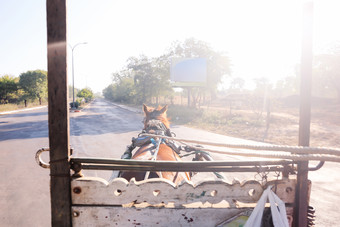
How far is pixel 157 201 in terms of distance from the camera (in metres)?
1.47

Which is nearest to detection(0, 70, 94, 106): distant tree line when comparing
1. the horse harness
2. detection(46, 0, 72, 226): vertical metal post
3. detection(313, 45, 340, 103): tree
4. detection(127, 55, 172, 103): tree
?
detection(127, 55, 172, 103): tree

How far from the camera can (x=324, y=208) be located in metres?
3.89

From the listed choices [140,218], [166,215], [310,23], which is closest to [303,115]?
[310,23]

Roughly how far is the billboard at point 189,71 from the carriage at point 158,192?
25.1 metres

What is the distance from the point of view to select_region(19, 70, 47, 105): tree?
42469 millimetres

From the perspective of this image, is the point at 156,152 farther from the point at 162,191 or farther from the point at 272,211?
the point at 272,211

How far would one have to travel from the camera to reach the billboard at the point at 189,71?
26.2 meters

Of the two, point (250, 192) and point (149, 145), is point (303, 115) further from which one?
point (149, 145)

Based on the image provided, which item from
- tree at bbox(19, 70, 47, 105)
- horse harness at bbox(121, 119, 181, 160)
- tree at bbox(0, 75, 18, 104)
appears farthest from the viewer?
tree at bbox(19, 70, 47, 105)

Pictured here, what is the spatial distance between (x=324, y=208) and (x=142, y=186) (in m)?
4.23

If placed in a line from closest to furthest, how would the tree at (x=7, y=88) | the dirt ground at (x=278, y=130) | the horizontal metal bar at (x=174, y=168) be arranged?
the horizontal metal bar at (x=174, y=168)
the dirt ground at (x=278, y=130)
the tree at (x=7, y=88)

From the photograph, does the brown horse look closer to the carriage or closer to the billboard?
the carriage

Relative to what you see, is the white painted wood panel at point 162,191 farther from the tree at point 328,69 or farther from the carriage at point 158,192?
the tree at point 328,69

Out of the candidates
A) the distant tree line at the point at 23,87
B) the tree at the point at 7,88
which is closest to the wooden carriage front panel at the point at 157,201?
the distant tree line at the point at 23,87
